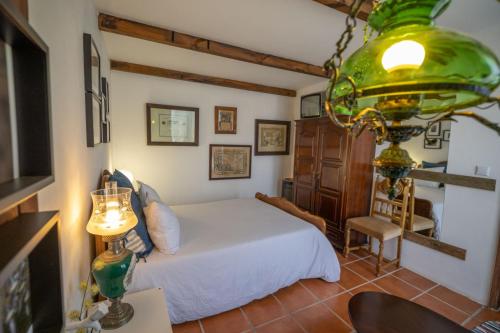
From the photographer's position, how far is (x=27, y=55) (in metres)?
0.46

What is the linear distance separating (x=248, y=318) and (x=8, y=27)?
2.15 m

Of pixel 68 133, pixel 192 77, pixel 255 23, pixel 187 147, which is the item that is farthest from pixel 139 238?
pixel 192 77

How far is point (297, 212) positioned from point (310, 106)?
2.03 meters

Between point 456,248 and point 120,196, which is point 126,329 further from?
point 456,248

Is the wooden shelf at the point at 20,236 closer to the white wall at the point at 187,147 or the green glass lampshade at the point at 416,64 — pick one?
the green glass lampshade at the point at 416,64

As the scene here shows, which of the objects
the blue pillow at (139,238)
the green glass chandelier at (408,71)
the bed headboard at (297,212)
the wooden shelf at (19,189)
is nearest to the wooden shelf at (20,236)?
the wooden shelf at (19,189)

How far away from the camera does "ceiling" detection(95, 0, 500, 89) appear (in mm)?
1735

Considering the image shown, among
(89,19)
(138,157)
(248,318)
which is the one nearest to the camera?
(89,19)

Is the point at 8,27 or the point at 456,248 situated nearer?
the point at 8,27

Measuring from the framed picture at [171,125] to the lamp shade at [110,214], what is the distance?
2.25 metres

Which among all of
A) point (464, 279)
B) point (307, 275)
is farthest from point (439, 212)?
point (307, 275)

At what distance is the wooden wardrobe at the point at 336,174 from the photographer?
2.89 meters

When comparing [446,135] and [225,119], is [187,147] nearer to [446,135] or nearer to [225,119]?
[225,119]

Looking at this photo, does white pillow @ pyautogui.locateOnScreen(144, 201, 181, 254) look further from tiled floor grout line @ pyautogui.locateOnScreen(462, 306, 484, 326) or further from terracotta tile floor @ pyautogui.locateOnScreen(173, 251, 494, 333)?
tiled floor grout line @ pyautogui.locateOnScreen(462, 306, 484, 326)
